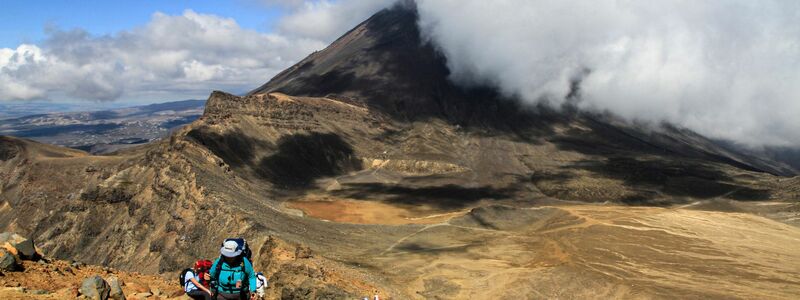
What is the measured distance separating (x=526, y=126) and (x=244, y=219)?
443 feet

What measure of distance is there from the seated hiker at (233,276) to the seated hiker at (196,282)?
508 mm

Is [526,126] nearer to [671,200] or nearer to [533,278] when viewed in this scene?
[671,200]

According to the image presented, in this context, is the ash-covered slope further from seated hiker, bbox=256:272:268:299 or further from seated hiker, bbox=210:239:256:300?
seated hiker, bbox=210:239:256:300

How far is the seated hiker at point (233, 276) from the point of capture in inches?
416

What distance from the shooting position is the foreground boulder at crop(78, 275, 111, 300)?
13.6 m

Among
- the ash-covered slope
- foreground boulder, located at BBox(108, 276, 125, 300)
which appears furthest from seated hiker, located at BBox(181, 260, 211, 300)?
the ash-covered slope

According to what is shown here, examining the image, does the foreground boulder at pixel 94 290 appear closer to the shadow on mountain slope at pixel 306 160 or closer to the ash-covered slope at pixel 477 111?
the shadow on mountain slope at pixel 306 160

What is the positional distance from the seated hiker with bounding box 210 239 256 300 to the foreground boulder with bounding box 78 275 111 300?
5.06 metres

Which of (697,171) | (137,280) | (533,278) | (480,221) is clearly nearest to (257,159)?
(480,221)

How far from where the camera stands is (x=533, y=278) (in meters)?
45.0

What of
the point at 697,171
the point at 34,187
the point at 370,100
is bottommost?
the point at 34,187

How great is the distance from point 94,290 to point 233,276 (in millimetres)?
5632

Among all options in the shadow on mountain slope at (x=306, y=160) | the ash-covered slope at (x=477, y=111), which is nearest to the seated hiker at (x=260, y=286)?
the shadow on mountain slope at (x=306, y=160)

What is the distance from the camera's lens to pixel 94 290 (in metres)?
13.7
